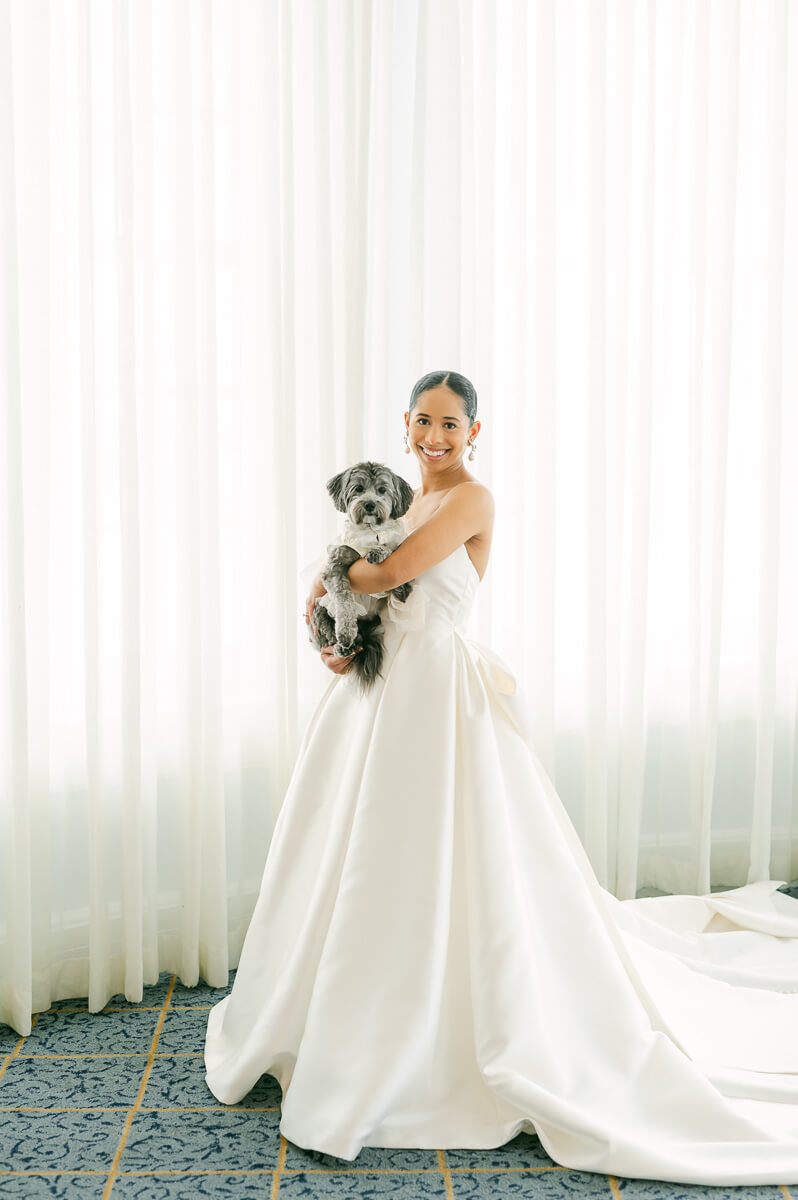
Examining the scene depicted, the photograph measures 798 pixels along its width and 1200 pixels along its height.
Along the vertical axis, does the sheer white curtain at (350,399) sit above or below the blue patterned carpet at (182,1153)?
above

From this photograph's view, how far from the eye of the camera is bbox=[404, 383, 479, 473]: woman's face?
2082 millimetres

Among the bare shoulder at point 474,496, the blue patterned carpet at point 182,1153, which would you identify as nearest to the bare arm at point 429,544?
the bare shoulder at point 474,496

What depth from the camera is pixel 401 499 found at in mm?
1976

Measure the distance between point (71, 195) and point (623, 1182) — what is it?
2530 mm

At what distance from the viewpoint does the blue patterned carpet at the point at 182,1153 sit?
181cm

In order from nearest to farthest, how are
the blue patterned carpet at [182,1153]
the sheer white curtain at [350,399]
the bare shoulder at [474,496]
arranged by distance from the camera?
the blue patterned carpet at [182,1153], the bare shoulder at [474,496], the sheer white curtain at [350,399]

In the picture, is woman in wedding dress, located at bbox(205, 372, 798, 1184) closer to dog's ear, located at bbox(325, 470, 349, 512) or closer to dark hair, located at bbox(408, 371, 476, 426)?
dark hair, located at bbox(408, 371, 476, 426)

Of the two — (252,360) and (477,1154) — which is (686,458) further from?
(477,1154)

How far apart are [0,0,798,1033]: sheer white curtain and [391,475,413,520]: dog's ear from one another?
79 centimetres

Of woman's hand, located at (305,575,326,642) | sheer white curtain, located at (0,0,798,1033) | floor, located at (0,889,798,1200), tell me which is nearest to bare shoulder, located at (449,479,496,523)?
woman's hand, located at (305,575,326,642)

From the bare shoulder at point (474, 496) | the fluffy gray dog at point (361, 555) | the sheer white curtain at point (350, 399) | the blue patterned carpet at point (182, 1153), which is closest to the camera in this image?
the blue patterned carpet at point (182, 1153)

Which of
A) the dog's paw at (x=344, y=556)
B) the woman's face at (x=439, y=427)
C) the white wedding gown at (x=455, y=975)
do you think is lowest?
the white wedding gown at (x=455, y=975)

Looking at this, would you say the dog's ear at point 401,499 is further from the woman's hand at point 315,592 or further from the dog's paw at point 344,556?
the woman's hand at point 315,592

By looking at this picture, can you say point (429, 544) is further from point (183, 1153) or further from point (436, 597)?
point (183, 1153)
